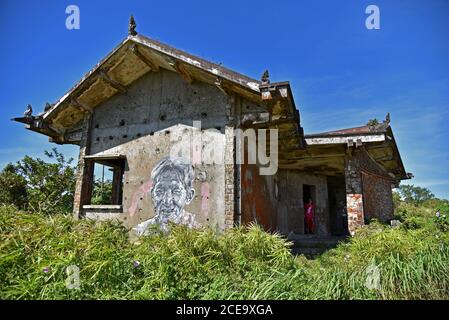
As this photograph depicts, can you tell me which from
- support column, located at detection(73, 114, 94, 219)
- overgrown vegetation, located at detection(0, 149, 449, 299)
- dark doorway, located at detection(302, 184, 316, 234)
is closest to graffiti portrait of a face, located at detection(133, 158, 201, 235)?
overgrown vegetation, located at detection(0, 149, 449, 299)

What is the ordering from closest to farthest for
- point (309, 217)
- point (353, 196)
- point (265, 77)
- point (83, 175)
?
point (265, 77) → point (83, 175) → point (353, 196) → point (309, 217)

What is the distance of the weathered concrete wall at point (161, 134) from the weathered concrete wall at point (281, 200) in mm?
770

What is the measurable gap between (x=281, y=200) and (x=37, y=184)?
1487 centimetres

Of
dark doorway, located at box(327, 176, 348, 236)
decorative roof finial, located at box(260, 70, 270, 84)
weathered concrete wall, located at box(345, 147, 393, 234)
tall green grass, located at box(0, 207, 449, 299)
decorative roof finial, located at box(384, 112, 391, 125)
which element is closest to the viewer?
tall green grass, located at box(0, 207, 449, 299)

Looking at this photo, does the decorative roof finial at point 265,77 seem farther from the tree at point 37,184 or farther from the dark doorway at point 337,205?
the tree at point 37,184

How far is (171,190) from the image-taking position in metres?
8.24

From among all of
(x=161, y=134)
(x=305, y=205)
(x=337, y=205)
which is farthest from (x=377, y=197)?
(x=161, y=134)

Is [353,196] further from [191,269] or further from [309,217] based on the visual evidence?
[191,269]

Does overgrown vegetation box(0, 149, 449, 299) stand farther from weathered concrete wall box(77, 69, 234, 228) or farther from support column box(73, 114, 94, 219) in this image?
support column box(73, 114, 94, 219)

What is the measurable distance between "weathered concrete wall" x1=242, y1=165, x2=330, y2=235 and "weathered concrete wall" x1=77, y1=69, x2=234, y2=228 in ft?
2.53

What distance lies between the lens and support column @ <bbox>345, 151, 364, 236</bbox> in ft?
32.2
